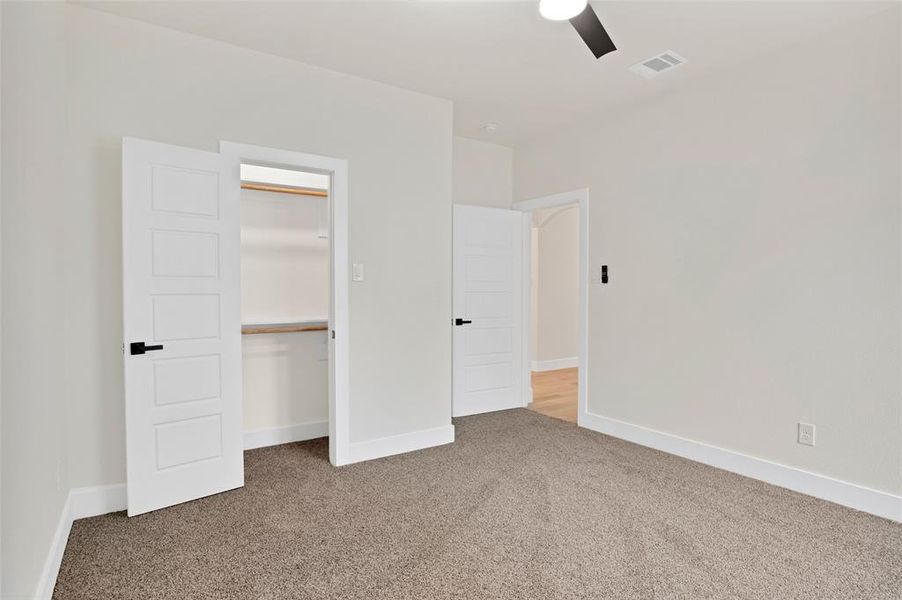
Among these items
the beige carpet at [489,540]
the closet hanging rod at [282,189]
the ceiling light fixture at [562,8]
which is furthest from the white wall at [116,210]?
the ceiling light fixture at [562,8]

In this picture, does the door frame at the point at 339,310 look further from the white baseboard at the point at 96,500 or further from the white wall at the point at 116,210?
the white baseboard at the point at 96,500

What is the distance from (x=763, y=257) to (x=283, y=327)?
3.38m

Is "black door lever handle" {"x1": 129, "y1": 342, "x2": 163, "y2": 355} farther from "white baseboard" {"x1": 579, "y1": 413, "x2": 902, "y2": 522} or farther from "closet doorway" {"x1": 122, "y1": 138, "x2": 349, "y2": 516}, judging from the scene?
"white baseboard" {"x1": 579, "y1": 413, "x2": 902, "y2": 522}

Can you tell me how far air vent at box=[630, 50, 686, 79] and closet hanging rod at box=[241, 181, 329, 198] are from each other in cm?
243

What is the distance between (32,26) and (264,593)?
238cm

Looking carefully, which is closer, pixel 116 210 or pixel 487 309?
pixel 116 210

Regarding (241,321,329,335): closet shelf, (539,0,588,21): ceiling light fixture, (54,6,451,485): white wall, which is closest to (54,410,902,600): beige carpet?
(54,6,451,485): white wall

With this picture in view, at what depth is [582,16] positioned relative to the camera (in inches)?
85.0

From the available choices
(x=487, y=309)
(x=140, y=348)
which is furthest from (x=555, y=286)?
(x=140, y=348)

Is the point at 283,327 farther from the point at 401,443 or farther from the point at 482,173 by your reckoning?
the point at 482,173

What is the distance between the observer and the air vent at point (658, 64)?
3.07 m

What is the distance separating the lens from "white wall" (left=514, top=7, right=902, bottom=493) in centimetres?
264

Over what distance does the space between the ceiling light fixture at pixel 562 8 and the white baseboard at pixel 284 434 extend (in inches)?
131

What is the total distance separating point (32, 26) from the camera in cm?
189
